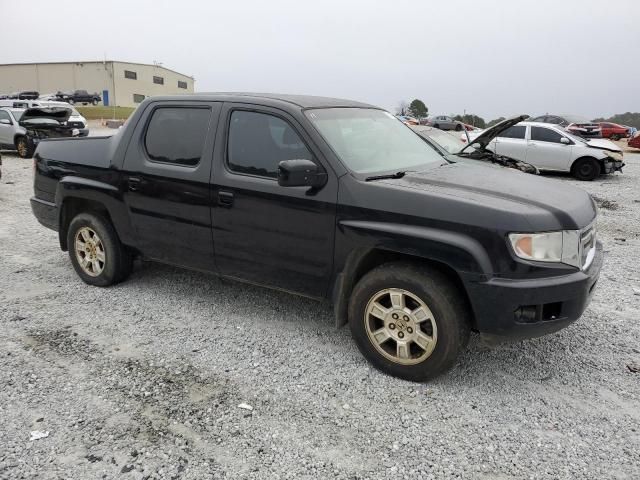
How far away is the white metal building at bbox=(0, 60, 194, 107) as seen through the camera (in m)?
72.9

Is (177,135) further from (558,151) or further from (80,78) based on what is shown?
(80,78)

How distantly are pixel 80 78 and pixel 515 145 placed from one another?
239 feet

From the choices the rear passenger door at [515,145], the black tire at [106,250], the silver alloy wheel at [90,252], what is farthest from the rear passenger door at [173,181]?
the rear passenger door at [515,145]

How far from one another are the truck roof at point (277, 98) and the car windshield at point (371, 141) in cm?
10

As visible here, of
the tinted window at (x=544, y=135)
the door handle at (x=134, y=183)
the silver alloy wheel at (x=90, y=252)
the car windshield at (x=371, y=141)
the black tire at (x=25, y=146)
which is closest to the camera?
the car windshield at (x=371, y=141)

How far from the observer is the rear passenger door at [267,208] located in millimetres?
3568

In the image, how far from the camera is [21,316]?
4375 mm

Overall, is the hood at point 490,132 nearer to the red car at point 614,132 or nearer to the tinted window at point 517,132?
the tinted window at point 517,132

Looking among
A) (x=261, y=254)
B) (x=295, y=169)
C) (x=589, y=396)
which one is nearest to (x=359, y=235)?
(x=295, y=169)

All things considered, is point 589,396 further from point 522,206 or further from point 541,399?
point 522,206

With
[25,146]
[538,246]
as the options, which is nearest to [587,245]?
[538,246]

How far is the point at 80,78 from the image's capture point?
2874 inches

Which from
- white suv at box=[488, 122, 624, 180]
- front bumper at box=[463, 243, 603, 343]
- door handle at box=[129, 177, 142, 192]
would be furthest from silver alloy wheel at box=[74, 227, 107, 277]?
white suv at box=[488, 122, 624, 180]

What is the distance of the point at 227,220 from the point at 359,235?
3.67ft
